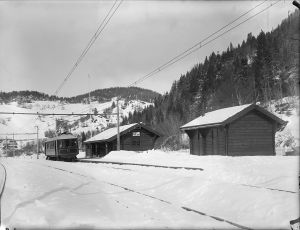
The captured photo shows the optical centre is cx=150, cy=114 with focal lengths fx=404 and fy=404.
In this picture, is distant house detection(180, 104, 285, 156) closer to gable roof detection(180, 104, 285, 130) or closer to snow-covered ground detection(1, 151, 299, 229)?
gable roof detection(180, 104, 285, 130)

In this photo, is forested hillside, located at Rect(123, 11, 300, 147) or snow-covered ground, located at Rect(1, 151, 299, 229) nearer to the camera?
snow-covered ground, located at Rect(1, 151, 299, 229)

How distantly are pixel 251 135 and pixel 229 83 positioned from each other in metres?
59.1

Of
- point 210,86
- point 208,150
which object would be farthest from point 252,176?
point 210,86

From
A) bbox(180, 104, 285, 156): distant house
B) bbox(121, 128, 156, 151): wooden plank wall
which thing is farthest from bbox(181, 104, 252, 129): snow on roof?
bbox(121, 128, 156, 151): wooden plank wall

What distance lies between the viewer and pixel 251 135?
32.2 metres

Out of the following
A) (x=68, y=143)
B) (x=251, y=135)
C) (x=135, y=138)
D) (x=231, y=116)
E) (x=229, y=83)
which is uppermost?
(x=229, y=83)

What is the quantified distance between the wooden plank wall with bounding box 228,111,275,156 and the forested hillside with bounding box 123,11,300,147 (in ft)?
→ 90.0

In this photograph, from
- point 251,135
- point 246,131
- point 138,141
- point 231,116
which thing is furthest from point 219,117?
point 138,141

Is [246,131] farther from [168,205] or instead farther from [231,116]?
[168,205]

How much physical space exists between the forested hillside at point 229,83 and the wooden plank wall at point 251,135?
90.0 feet

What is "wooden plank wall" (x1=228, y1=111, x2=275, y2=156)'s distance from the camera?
31.9 metres

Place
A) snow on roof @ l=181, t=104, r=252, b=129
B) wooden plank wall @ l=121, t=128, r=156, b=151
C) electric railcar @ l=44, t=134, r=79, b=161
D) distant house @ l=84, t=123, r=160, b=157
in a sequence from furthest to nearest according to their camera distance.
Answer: wooden plank wall @ l=121, t=128, r=156, b=151 < distant house @ l=84, t=123, r=160, b=157 < electric railcar @ l=44, t=134, r=79, b=161 < snow on roof @ l=181, t=104, r=252, b=129

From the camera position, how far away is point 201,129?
3581 centimetres

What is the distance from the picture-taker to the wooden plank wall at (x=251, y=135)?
105 ft
